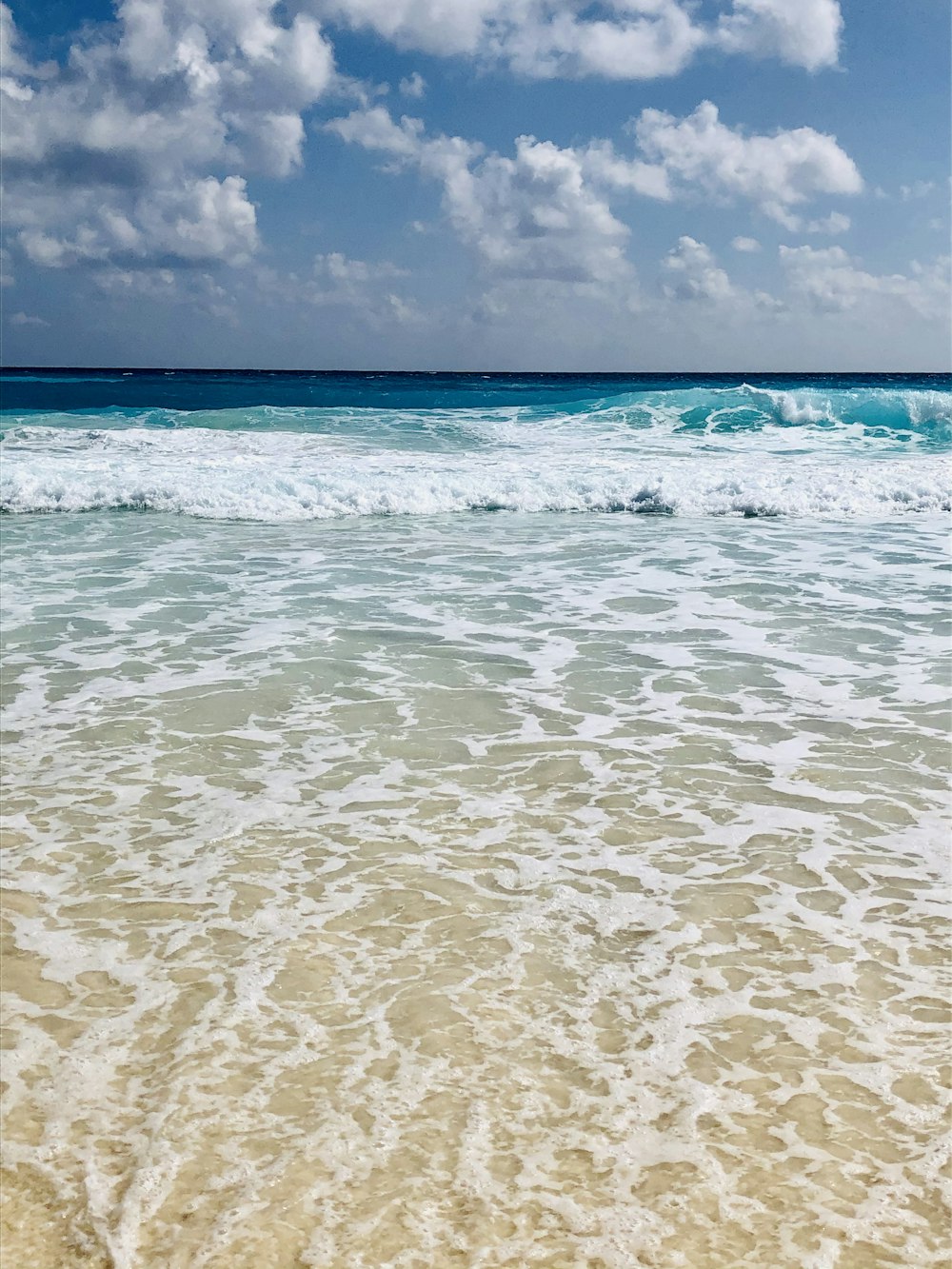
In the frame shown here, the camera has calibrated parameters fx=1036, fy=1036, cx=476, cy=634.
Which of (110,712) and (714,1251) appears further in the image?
(110,712)

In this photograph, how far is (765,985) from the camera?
341cm

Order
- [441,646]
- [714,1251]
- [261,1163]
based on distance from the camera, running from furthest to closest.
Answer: [441,646] → [261,1163] → [714,1251]

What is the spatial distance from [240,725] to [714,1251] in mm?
4083

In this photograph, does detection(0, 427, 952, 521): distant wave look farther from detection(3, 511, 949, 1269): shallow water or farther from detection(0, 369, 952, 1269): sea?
detection(3, 511, 949, 1269): shallow water

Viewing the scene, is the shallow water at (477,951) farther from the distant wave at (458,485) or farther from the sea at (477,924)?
the distant wave at (458,485)

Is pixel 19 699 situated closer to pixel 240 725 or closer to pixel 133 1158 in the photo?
pixel 240 725

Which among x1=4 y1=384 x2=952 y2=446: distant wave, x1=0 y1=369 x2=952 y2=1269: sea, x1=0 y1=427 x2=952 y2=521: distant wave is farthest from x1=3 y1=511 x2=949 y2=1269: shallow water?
x1=4 y1=384 x2=952 y2=446: distant wave

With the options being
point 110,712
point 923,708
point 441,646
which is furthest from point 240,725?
point 923,708

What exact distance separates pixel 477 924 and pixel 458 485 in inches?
534

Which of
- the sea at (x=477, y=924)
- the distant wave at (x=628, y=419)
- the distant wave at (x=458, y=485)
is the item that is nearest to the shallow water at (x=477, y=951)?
the sea at (x=477, y=924)

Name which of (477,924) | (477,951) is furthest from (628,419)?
(477,951)

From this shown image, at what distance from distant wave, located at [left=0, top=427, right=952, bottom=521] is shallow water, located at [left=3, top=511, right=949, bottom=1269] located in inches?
326

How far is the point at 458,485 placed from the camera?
55.4 ft

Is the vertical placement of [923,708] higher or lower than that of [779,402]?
lower
